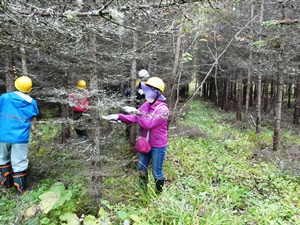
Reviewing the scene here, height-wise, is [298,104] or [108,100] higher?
[108,100]

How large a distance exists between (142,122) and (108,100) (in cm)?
79

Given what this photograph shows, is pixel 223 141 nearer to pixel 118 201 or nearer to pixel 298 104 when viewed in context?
pixel 118 201

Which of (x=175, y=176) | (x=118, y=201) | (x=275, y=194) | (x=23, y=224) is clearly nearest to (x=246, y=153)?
(x=275, y=194)

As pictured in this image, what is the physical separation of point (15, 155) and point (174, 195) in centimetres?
317

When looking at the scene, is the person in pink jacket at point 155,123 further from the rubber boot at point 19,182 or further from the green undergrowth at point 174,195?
the rubber boot at point 19,182

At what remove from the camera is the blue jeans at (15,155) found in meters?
4.17

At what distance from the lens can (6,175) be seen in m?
4.45

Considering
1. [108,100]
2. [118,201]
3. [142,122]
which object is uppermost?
[108,100]

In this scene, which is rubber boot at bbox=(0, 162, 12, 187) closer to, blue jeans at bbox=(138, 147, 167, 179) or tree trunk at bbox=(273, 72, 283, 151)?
blue jeans at bbox=(138, 147, 167, 179)

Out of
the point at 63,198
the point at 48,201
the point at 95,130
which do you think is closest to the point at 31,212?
the point at 48,201

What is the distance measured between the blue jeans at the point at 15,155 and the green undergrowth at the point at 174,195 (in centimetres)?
38

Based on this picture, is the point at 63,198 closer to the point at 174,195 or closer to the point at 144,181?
the point at 144,181

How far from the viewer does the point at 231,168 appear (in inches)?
233

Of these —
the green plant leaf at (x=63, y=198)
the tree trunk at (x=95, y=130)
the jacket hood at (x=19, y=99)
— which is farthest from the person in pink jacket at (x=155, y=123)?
the jacket hood at (x=19, y=99)
